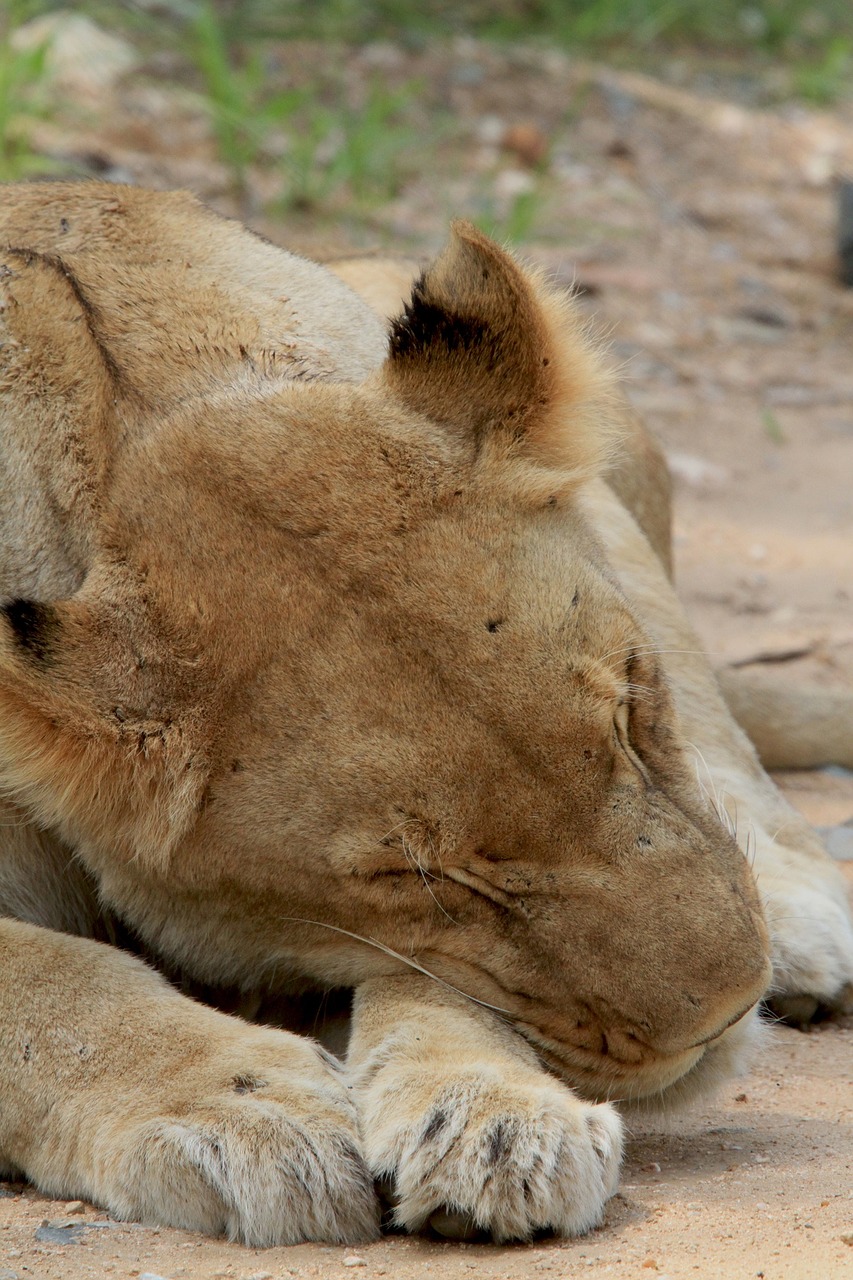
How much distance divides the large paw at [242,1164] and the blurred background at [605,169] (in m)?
3.05

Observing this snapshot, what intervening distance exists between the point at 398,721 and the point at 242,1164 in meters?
0.66

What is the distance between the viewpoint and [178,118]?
9211 millimetres

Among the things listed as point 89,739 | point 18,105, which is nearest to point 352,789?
point 89,739

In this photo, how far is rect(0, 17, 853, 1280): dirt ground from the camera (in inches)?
87.8

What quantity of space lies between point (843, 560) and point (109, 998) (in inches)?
163

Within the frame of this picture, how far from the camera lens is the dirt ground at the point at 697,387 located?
2.23 m

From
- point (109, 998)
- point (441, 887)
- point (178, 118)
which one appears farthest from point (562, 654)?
point (178, 118)

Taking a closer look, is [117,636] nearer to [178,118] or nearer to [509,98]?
[178,118]

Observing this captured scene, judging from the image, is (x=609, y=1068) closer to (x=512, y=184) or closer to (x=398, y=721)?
(x=398, y=721)

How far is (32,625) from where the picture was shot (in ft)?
7.86

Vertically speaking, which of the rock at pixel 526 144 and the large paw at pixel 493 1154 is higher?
the rock at pixel 526 144

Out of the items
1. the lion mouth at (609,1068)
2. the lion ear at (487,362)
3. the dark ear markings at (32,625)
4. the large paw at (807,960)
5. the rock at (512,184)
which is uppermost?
the lion ear at (487,362)

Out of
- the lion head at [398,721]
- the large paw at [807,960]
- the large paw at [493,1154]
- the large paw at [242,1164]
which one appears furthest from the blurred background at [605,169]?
the large paw at [242,1164]

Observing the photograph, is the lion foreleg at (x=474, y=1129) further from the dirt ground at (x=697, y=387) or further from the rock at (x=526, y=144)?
the rock at (x=526, y=144)
